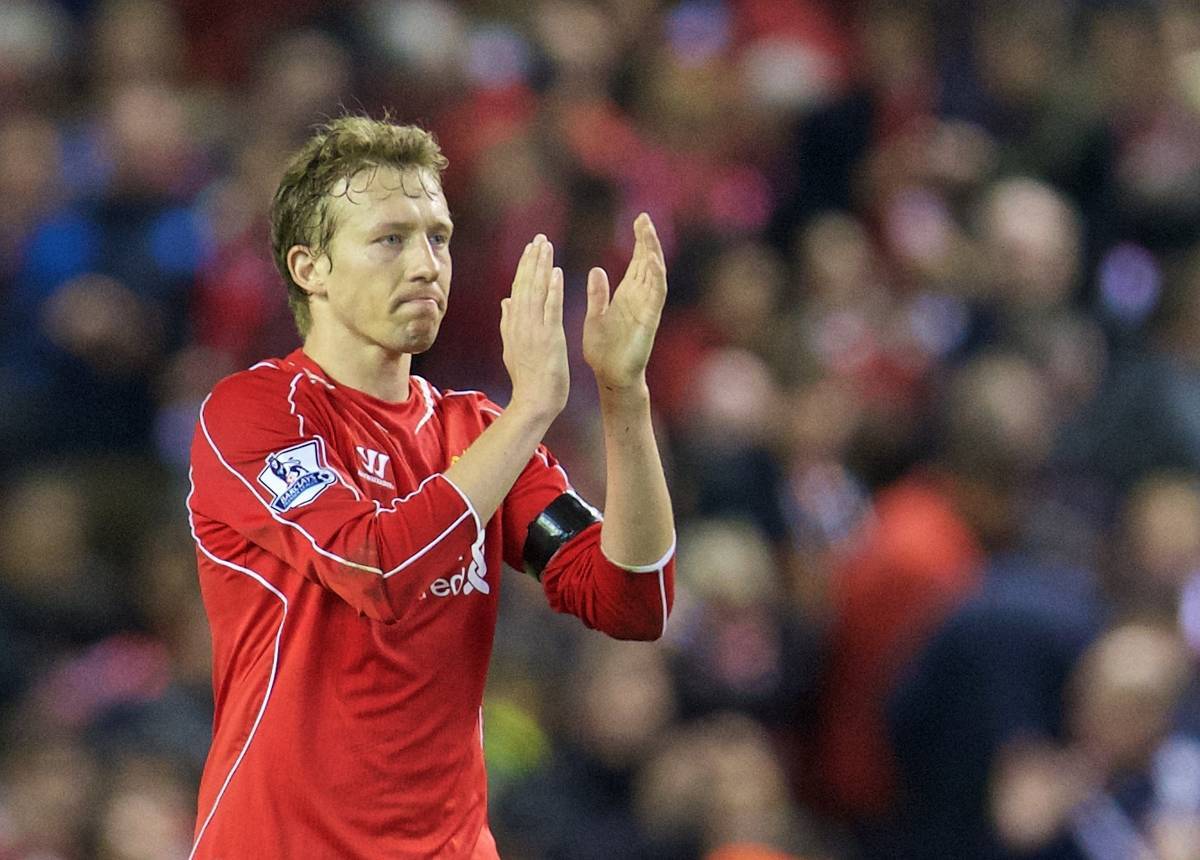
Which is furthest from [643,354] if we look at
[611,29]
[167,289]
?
[611,29]

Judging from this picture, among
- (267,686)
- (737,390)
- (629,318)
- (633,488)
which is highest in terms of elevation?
(629,318)

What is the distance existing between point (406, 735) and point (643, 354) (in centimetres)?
69

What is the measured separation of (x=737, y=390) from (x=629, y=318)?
3888 mm

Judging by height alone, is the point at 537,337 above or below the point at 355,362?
above

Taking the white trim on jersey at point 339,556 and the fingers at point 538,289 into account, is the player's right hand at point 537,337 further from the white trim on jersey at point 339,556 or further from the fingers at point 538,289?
the white trim on jersey at point 339,556

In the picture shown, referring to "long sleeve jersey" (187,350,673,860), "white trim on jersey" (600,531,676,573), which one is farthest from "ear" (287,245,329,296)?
"white trim on jersey" (600,531,676,573)

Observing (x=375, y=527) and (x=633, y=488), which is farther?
(x=633, y=488)

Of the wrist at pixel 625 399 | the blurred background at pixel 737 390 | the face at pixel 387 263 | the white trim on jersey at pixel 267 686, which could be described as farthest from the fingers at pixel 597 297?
the blurred background at pixel 737 390

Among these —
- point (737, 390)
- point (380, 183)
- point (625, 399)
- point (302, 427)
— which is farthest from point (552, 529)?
point (737, 390)

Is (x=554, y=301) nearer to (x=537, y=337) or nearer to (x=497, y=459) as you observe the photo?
(x=537, y=337)

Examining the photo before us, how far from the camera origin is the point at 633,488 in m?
3.14

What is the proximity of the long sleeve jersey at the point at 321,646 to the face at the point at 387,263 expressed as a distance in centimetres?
14

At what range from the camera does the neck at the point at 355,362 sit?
319cm

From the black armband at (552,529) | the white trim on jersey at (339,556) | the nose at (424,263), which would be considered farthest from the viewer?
the black armband at (552,529)
